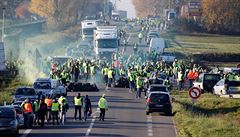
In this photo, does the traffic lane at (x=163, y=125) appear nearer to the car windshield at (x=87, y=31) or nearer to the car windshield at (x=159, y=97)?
the car windshield at (x=159, y=97)

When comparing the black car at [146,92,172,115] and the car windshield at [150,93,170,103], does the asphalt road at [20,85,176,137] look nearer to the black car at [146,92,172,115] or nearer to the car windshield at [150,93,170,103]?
the black car at [146,92,172,115]

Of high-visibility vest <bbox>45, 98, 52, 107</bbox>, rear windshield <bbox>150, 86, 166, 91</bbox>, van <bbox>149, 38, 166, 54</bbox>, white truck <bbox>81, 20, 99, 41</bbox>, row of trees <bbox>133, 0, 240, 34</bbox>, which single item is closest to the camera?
high-visibility vest <bbox>45, 98, 52, 107</bbox>

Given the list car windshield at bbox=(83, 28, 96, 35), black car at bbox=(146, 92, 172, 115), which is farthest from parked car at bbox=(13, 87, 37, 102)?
car windshield at bbox=(83, 28, 96, 35)

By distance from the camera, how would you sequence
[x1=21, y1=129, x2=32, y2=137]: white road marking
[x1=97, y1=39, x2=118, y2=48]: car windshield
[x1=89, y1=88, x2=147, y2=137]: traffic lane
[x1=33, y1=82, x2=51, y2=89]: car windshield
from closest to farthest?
[x1=21, y1=129, x2=32, y2=137]: white road marking < [x1=89, y1=88, x2=147, y2=137]: traffic lane < [x1=33, y1=82, x2=51, y2=89]: car windshield < [x1=97, y1=39, x2=118, y2=48]: car windshield

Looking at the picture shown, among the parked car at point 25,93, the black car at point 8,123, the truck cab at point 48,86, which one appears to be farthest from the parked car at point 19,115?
the truck cab at point 48,86

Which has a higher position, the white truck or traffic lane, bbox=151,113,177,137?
the white truck

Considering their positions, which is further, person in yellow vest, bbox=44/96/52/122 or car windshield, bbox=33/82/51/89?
car windshield, bbox=33/82/51/89

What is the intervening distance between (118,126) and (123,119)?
3.54m

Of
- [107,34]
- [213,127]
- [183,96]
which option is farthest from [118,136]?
[107,34]

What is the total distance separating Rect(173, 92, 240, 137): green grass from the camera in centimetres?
3956

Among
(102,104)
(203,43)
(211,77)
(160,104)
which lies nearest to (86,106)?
(102,104)

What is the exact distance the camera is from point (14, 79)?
2869 inches

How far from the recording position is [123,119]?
150ft

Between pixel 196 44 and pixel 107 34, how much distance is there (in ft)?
110
